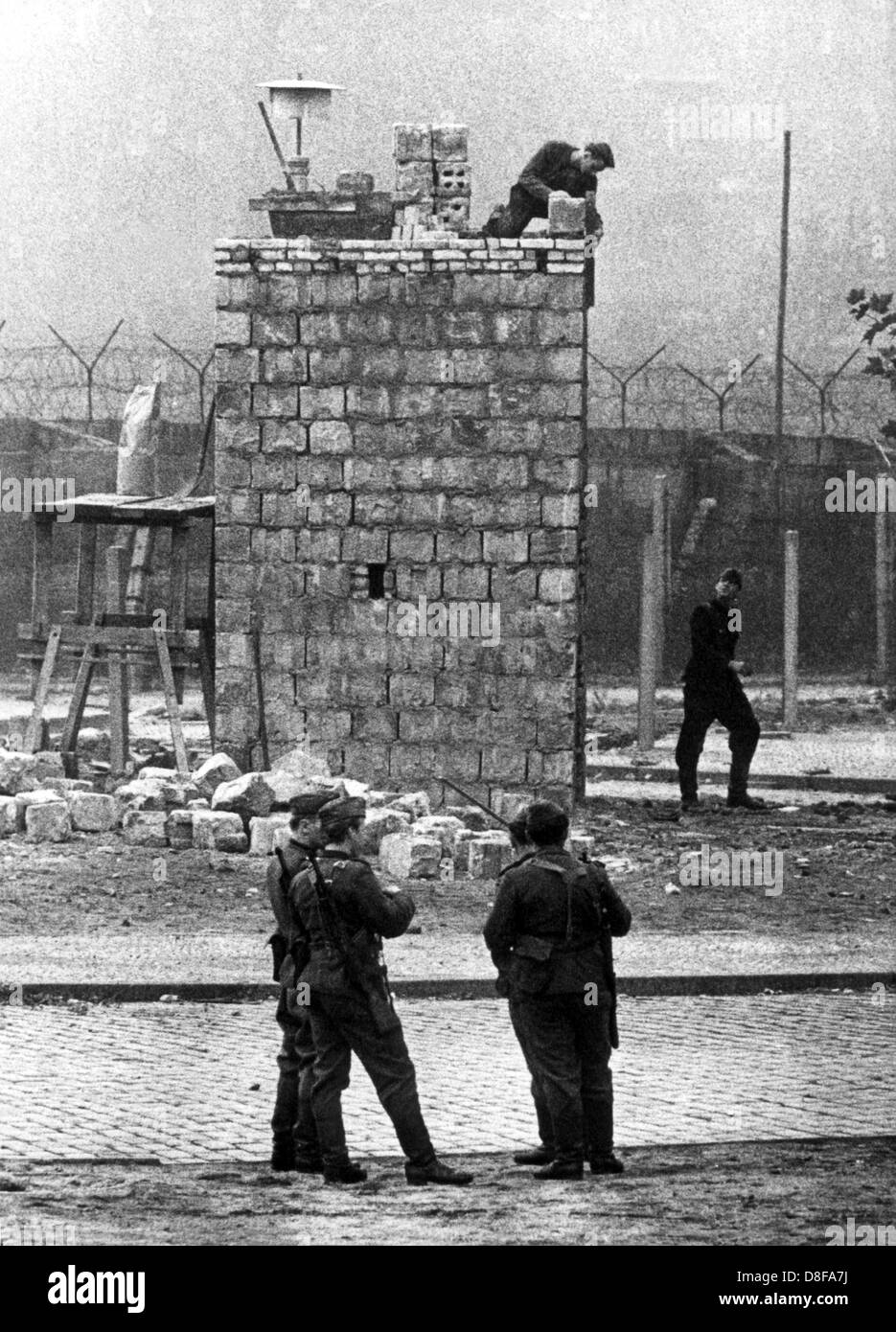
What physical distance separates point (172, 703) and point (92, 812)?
227cm

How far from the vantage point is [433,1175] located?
29.4 feet

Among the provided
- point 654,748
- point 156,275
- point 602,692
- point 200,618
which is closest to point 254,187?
point 156,275

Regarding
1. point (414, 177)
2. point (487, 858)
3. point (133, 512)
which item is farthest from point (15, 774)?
point (414, 177)

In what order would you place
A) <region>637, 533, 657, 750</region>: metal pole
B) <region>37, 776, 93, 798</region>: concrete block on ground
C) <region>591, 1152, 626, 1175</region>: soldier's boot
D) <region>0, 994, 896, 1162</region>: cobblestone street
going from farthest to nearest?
<region>637, 533, 657, 750</region>: metal pole < <region>37, 776, 93, 798</region>: concrete block on ground < <region>0, 994, 896, 1162</region>: cobblestone street < <region>591, 1152, 626, 1175</region>: soldier's boot

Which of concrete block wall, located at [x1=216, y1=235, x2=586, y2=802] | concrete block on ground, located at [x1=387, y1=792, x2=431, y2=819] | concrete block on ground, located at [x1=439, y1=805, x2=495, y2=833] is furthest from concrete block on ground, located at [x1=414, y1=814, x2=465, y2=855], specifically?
concrete block wall, located at [x1=216, y1=235, x2=586, y2=802]

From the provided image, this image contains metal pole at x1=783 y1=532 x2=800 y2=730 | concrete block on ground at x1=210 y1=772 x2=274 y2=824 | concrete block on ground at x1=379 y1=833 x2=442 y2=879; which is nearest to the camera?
concrete block on ground at x1=379 y1=833 x2=442 y2=879

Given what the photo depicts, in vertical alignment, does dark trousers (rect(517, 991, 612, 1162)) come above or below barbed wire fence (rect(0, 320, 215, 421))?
below

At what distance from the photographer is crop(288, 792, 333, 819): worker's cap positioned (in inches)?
372

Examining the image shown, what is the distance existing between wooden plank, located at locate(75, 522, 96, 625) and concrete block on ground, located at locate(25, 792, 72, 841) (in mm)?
3604

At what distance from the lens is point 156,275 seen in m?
66.0

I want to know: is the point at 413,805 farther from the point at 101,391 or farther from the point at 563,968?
the point at 101,391

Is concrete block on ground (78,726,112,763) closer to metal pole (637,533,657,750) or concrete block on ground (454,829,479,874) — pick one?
metal pole (637,533,657,750)

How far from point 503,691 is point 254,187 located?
48150 mm

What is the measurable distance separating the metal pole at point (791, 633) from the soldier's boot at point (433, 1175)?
2017 cm
